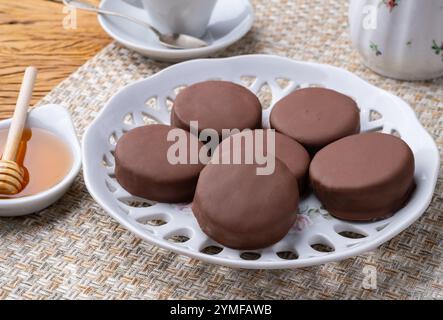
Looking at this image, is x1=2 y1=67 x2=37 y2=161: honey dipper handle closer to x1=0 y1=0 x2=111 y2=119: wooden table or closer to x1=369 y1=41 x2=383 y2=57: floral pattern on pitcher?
x1=0 y1=0 x2=111 y2=119: wooden table

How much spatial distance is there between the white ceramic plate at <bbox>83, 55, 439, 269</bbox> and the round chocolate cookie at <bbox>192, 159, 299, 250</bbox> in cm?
2

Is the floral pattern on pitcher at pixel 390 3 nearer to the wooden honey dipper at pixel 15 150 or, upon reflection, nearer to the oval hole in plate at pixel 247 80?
the oval hole in plate at pixel 247 80

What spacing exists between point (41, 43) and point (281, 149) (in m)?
0.58

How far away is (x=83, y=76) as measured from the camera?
1192 millimetres

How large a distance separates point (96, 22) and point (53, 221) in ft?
1.77

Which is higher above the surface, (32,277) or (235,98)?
(235,98)

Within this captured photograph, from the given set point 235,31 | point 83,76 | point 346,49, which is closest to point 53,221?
point 83,76

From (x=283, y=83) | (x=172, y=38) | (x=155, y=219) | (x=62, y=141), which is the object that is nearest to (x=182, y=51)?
(x=172, y=38)

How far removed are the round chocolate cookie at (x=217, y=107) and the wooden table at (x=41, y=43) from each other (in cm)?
29

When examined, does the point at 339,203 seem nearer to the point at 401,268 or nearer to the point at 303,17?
the point at 401,268

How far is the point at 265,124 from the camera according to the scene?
1.02 meters

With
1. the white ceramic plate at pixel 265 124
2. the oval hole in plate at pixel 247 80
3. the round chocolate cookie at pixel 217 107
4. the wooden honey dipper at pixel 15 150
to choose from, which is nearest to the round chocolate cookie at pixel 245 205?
the white ceramic plate at pixel 265 124

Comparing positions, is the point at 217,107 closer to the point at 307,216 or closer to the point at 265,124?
the point at 265,124

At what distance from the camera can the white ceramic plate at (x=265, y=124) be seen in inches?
31.7
